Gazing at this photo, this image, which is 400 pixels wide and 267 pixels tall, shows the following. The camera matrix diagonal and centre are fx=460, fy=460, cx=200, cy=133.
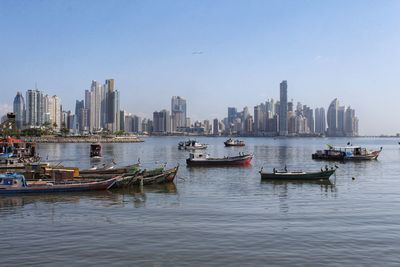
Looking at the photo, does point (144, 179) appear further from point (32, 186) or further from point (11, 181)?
point (11, 181)

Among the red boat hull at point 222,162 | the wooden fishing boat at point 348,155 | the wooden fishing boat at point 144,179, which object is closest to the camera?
the wooden fishing boat at point 144,179

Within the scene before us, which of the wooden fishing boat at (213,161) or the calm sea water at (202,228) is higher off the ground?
the wooden fishing boat at (213,161)

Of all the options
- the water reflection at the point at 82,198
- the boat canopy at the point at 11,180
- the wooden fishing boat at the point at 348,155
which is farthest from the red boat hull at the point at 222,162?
the boat canopy at the point at 11,180

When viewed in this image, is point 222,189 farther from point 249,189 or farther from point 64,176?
point 64,176

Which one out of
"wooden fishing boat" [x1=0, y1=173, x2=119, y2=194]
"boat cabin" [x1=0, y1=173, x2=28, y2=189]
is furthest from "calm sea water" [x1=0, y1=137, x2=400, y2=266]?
"boat cabin" [x1=0, y1=173, x2=28, y2=189]

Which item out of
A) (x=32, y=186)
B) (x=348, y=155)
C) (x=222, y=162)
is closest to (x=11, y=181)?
(x=32, y=186)

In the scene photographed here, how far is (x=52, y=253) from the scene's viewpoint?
2197 cm

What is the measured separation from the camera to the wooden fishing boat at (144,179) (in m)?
45.2

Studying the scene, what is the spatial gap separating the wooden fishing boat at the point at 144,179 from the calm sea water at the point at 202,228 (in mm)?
1489

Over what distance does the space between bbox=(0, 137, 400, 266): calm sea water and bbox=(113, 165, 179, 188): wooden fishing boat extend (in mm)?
1489

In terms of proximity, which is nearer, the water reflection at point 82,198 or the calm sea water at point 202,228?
the calm sea water at point 202,228

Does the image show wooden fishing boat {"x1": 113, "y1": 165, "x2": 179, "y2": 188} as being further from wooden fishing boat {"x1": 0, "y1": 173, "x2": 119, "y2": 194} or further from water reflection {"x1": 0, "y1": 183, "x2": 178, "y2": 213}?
wooden fishing boat {"x1": 0, "y1": 173, "x2": 119, "y2": 194}

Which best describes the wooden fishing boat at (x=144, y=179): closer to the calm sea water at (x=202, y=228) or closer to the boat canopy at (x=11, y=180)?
the calm sea water at (x=202, y=228)

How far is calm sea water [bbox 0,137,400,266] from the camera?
21.4 meters
